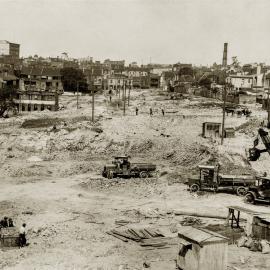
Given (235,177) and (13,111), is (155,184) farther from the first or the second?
(13,111)

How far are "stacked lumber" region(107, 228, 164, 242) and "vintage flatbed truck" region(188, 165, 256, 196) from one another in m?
9.02

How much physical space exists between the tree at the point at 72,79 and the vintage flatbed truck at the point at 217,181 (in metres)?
80.4

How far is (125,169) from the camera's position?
1452 inches

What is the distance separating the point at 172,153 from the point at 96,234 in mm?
20379

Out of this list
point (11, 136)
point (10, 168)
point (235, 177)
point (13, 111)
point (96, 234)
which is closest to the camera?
point (96, 234)

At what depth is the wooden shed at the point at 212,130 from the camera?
157ft

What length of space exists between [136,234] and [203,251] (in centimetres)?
579

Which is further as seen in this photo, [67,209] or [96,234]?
[67,209]

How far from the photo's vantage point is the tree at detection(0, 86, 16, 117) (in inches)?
2756

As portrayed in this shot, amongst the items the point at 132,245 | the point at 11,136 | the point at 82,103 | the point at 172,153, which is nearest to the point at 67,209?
the point at 132,245

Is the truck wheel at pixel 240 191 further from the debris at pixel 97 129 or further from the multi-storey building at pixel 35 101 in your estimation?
the multi-storey building at pixel 35 101

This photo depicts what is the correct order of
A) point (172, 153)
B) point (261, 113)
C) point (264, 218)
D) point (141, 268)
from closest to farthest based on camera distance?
point (141, 268) → point (264, 218) → point (172, 153) → point (261, 113)

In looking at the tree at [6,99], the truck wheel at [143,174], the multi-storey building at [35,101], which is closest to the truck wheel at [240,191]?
the truck wheel at [143,174]

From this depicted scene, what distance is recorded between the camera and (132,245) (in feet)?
74.0
